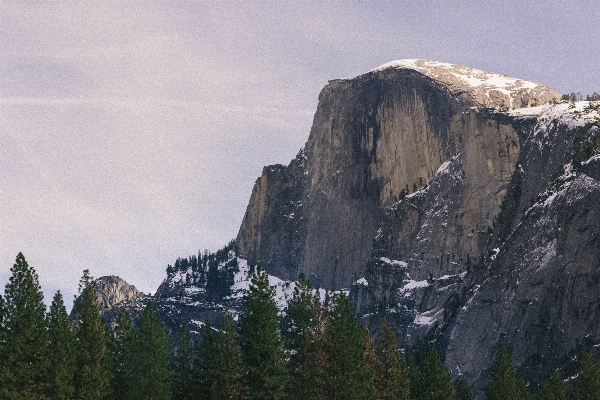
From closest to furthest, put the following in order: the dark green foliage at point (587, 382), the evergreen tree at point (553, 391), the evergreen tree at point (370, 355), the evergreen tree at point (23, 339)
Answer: the evergreen tree at point (23, 339), the evergreen tree at point (370, 355), the dark green foliage at point (587, 382), the evergreen tree at point (553, 391)

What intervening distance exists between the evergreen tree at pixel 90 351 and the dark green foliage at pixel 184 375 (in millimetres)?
13799

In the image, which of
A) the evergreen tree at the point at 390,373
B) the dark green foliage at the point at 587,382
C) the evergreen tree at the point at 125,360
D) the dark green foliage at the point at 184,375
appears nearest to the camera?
the evergreen tree at the point at 125,360

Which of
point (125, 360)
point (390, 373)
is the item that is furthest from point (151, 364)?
point (390, 373)

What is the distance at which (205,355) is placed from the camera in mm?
93000

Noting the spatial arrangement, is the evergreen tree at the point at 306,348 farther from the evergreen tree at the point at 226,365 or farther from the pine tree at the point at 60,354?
the pine tree at the point at 60,354

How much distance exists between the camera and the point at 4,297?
74.9 metres

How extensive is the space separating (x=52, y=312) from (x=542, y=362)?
146m

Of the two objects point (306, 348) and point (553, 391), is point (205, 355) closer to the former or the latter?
point (306, 348)

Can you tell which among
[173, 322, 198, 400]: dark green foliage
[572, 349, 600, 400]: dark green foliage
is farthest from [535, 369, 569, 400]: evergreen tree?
[173, 322, 198, 400]: dark green foliage

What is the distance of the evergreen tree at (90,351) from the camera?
77938 millimetres

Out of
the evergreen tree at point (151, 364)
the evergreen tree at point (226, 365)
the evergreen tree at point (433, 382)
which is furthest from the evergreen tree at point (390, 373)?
the evergreen tree at point (151, 364)

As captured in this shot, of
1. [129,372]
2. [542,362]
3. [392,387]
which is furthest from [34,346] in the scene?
[542,362]

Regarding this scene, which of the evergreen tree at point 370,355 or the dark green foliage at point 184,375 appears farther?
the dark green foliage at point 184,375

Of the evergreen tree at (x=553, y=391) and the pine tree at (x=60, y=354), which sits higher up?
the pine tree at (x=60, y=354)
